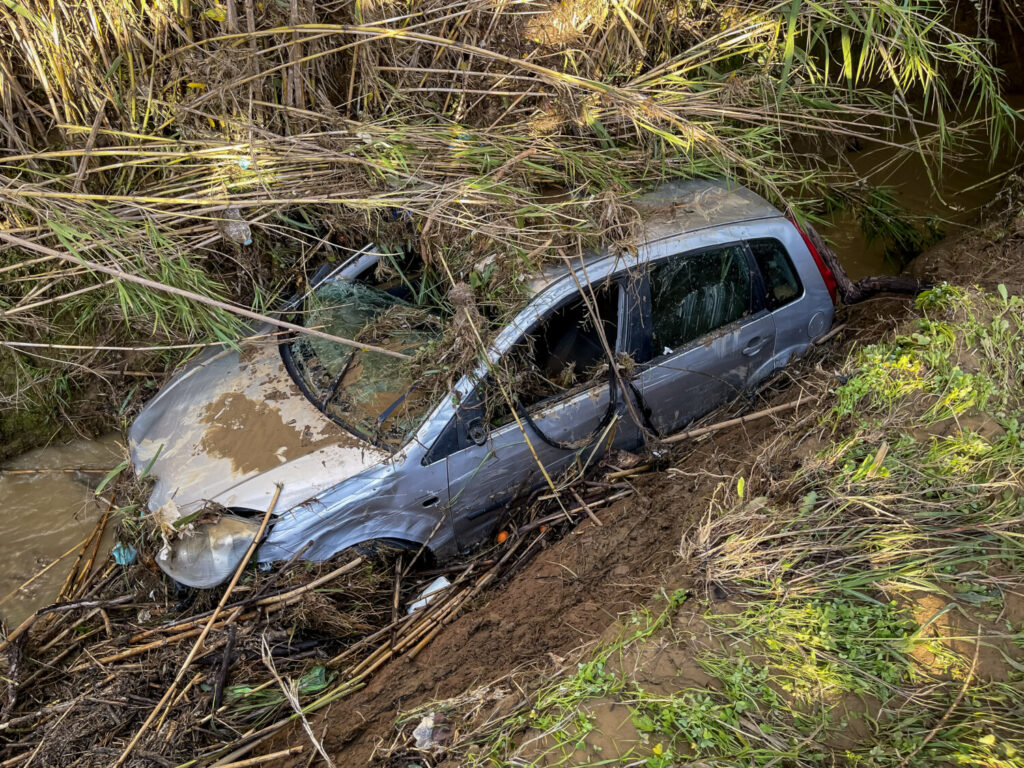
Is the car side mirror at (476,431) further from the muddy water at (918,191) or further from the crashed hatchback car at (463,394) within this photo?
the muddy water at (918,191)

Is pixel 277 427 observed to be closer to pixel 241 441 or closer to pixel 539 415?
pixel 241 441

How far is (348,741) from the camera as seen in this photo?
9.50 feet

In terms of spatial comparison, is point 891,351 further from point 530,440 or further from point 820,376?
point 530,440

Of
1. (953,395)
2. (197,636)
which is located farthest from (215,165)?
(953,395)

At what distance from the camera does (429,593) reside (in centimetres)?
355

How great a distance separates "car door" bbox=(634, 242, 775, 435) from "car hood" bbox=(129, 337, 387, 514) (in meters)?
1.65

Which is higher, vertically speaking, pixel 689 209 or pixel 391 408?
pixel 689 209

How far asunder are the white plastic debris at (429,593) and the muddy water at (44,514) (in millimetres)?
2215

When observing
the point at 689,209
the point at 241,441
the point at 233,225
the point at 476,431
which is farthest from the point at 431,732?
the point at 689,209

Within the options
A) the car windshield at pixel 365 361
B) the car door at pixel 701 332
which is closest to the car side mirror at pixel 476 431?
the car windshield at pixel 365 361

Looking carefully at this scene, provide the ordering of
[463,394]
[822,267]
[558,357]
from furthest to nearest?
1. [822,267]
2. [558,357]
3. [463,394]


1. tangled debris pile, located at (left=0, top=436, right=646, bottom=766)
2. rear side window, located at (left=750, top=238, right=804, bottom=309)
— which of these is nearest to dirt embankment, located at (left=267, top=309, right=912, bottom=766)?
tangled debris pile, located at (left=0, top=436, right=646, bottom=766)

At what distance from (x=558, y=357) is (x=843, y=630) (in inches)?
73.9

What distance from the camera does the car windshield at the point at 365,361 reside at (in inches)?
137
